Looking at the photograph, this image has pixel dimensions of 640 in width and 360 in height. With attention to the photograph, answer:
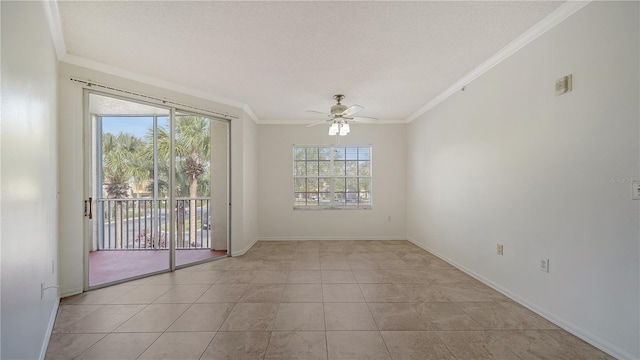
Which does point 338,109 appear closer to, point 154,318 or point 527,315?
point 527,315

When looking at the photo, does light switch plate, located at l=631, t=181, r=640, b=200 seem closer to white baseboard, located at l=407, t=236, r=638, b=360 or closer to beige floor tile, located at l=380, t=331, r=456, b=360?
white baseboard, located at l=407, t=236, r=638, b=360

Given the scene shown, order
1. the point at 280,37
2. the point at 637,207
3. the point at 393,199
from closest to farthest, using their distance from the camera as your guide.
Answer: the point at 637,207, the point at 280,37, the point at 393,199

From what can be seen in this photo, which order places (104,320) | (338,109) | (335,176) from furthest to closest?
(335,176) < (338,109) < (104,320)

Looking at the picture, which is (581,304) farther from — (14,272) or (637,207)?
(14,272)

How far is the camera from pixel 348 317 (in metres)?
2.24

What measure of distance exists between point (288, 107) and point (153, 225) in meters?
3.16

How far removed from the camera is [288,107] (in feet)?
→ 14.6

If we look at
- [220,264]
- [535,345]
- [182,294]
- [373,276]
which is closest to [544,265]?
[535,345]

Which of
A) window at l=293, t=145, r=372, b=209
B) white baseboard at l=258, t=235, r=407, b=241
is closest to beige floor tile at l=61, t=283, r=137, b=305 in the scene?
white baseboard at l=258, t=235, r=407, b=241

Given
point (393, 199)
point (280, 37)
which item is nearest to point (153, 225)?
point (280, 37)

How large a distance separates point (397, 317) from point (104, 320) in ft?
8.66

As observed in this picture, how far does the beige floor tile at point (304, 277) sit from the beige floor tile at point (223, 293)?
0.58 meters

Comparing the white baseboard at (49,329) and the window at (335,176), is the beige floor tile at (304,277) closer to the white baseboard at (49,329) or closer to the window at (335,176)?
the white baseboard at (49,329)

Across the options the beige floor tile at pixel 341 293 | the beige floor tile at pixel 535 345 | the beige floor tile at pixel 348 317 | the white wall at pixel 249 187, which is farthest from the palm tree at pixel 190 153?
the beige floor tile at pixel 535 345
